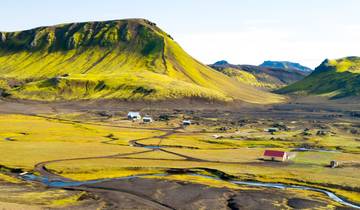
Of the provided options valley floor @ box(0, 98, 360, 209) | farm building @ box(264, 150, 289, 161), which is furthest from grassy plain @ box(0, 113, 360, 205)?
farm building @ box(264, 150, 289, 161)

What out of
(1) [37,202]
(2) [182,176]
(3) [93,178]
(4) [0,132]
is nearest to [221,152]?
(2) [182,176]

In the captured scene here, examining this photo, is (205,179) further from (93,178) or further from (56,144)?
(56,144)

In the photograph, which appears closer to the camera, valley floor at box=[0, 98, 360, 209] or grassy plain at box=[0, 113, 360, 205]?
valley floor at box=[0, 98, 360, 209]

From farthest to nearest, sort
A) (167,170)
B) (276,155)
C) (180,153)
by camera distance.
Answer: (180,153)
(276,155)
(167,170)

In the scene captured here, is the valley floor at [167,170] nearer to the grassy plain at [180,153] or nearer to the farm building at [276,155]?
the grassy plain at [180,153]

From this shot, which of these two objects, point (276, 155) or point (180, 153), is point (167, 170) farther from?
point (276, 155)

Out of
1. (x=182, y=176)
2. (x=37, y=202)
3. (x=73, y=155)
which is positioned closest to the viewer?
(x=37, y=202)

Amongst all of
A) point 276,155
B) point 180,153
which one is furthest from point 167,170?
point 276,155

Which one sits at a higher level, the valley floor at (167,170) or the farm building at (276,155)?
the farm building at (276,155)

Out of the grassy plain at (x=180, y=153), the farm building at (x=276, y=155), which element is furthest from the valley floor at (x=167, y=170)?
the farm building at (x=276, y=155)

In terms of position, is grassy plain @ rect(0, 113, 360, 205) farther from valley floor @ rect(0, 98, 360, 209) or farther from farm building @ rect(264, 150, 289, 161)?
farm building @ rect(264, 150, 289, 161)

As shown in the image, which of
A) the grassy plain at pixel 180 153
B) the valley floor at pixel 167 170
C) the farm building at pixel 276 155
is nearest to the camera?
→ the valley floor at pixel 167 170
